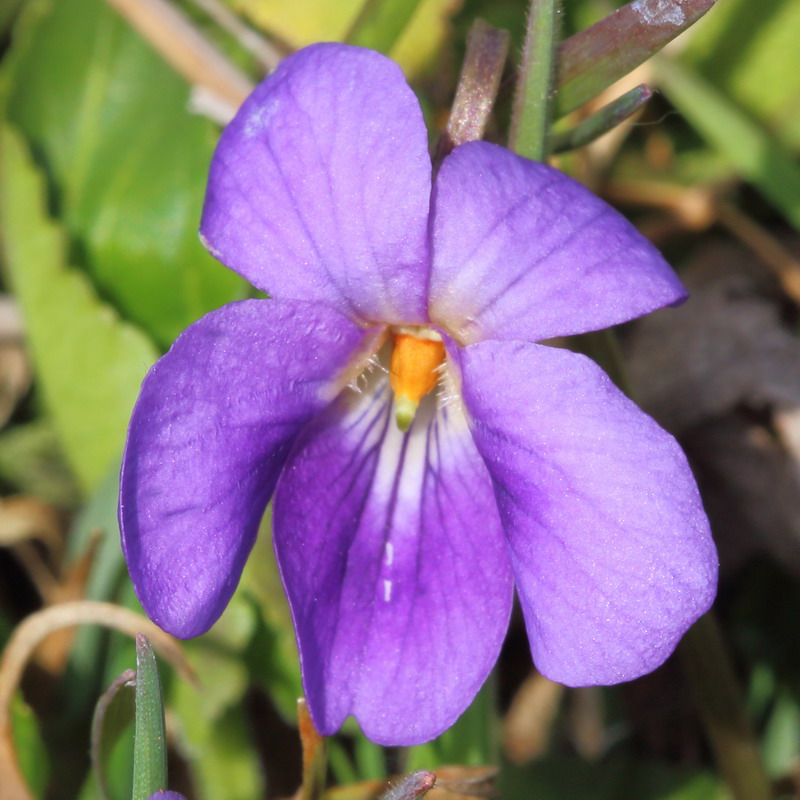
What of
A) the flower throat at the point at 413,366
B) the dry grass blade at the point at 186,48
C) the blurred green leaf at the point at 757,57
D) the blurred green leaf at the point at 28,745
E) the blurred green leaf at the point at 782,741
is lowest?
the blurred green leaf at the point at 782,741

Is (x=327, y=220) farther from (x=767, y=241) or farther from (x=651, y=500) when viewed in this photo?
(x=767, y=241)

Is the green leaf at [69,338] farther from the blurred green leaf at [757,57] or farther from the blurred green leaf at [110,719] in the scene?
the blurred green leaf at [757,57]

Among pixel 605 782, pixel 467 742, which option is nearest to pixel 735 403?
pixel 605 782

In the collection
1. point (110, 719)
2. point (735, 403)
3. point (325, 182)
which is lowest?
point (735, 403)

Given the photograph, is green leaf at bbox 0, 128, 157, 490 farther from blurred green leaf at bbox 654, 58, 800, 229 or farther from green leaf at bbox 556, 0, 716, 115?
blurred green leaf at bbox 654, 58, 800, 229

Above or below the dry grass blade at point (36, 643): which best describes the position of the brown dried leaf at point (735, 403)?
below

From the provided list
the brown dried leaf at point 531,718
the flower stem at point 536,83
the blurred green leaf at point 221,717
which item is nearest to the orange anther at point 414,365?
the flower stem at point 536,83

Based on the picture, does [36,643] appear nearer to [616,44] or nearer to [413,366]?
[413,366]
